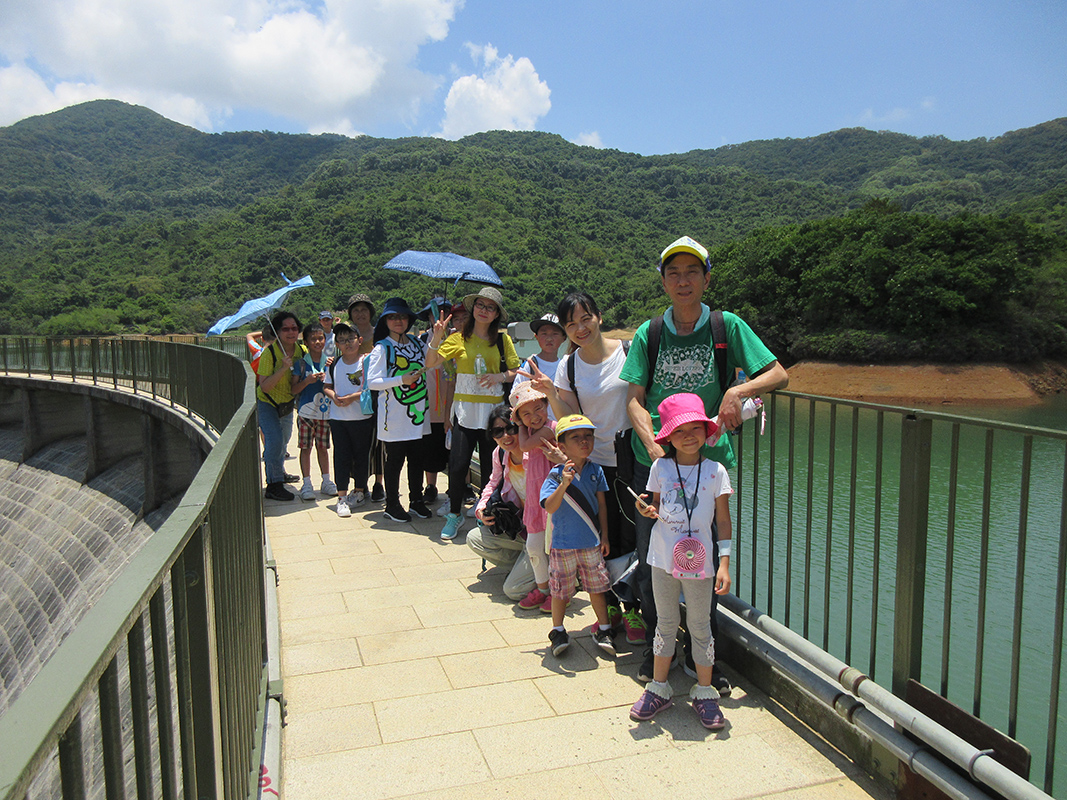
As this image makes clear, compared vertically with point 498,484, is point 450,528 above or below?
below

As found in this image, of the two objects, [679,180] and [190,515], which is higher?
[679,180]

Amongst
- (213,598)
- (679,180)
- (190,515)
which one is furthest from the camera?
(679,180)

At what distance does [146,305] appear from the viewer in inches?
2093

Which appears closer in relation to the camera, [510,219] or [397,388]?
[397,388]

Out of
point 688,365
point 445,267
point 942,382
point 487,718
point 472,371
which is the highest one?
point 445,267

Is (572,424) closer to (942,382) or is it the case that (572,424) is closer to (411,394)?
(411,394)

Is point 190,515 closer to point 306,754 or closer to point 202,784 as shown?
point 202,784

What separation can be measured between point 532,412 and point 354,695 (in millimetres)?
1835

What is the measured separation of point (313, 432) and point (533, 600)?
4320 millimetres

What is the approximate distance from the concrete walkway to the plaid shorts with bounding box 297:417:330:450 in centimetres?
316

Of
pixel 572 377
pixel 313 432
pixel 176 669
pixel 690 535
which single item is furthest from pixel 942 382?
pixel 176 669

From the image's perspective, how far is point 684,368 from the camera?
12.1 feet

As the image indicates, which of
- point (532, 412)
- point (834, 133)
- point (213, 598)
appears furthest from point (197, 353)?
point (834, 133)

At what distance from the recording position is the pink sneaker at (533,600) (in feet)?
16.2
